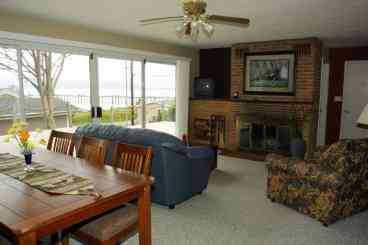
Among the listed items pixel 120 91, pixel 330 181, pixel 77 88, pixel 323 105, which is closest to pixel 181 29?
pixel 330 181

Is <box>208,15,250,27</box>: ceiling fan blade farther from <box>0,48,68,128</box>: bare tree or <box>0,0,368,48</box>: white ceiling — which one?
<box>0,48,68,128</box>: bare tree

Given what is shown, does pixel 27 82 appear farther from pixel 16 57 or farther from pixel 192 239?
pixel 192 239

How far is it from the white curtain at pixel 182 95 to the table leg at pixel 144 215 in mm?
4463

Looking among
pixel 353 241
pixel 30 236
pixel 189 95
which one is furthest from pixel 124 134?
pixel 189 95

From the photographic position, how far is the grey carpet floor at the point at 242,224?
8.61 feet

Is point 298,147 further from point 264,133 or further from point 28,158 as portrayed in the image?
point 28,158

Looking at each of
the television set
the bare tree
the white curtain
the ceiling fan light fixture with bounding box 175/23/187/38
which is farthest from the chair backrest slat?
the television set

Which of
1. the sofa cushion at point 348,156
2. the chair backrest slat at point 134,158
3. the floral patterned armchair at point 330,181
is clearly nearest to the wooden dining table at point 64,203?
the chair backrest slat at point 134,158

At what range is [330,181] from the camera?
9.01ft

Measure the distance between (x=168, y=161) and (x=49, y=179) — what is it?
1337 millimetres

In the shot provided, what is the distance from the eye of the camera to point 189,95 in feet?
22.7

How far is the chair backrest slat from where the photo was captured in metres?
2.22

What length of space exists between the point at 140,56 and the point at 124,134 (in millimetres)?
2757

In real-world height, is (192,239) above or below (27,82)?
below
